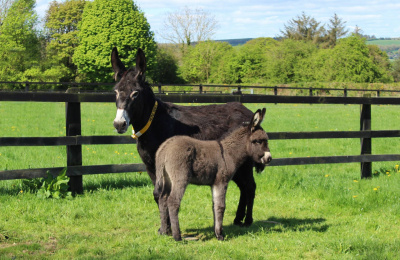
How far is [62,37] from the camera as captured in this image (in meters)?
57.4

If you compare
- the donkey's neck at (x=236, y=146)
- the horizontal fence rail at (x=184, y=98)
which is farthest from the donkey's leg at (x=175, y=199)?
the horizontal fence rail at (x=184, y=98)

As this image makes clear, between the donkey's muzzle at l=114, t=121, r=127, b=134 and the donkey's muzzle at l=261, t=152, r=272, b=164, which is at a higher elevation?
the donkey's muzzle at l=114, t=121, r=127, b=134

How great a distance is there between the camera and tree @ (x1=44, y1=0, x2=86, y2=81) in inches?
2082

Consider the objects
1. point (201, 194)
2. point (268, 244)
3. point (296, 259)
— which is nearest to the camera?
point (296, 259)

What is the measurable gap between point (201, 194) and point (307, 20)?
79.6 metres

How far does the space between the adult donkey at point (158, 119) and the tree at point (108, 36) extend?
44.1m

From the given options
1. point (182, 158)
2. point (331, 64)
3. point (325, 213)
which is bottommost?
point (325, 213)

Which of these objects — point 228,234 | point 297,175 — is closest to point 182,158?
point 228,234

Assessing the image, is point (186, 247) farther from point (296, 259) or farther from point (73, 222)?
point (73, 222)

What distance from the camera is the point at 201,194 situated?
7.22 metres

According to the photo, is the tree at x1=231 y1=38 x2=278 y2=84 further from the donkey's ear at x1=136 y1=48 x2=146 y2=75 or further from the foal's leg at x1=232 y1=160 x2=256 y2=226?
the donkey's ear at x1=136 y1=48 x2=146 y2=75

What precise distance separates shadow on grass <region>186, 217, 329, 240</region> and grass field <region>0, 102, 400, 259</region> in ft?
0.04

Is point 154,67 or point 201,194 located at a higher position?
point 154,67

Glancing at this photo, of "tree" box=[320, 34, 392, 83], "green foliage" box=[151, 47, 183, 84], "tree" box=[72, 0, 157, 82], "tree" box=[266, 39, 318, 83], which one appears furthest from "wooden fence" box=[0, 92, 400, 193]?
"green foliage" box=[151, 47, 183, 84]
